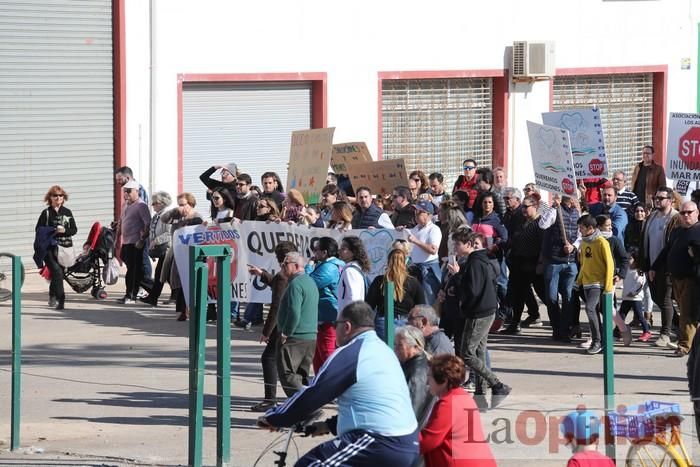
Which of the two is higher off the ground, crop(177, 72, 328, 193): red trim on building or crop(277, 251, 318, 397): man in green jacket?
crop(177, 72, 328, 193): red trim on building

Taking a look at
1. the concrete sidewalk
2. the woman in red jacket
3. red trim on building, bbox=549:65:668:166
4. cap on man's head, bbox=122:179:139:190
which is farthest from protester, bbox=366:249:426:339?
red trim on building, bbox=549:65:668:166

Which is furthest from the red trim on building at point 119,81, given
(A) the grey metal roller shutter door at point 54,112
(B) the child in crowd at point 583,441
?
(B) the child in crowd at point 583,441

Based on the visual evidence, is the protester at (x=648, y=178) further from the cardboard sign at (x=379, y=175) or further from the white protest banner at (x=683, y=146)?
the cardboard sign at (x=379, y=175)

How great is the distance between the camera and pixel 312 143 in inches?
758

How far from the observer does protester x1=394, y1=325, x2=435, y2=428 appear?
8633mm

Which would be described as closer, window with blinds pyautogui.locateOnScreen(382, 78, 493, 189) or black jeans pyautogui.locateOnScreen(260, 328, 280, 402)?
black jeans pyautogui.locateOnScreen(260, 328, 280, 402)

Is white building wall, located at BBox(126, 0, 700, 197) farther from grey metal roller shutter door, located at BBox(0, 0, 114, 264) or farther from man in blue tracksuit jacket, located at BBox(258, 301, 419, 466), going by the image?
man in blue tracksuit jacket, located at BBox(258, 301, 419, 466)

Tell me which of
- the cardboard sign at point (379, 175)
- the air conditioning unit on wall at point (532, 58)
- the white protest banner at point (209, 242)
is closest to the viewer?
the white protest banner at point (209, 242)

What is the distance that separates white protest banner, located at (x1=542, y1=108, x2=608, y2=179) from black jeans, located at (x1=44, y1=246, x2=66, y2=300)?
692cm

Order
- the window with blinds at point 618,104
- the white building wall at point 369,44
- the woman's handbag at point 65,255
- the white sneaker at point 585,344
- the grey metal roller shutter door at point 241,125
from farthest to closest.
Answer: the window with blinds at point 618,104 → the grey metal roller shutter door at point 241,125 → the white building wall at point 369,44 → the woman's handbag at point 65,255 → the white sneaker at point 585,344

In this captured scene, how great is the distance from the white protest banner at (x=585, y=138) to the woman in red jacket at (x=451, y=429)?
1151 cm

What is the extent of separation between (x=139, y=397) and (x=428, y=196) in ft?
21.3

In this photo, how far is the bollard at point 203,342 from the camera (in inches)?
399

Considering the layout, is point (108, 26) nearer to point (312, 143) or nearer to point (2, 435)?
point (312, 143)
